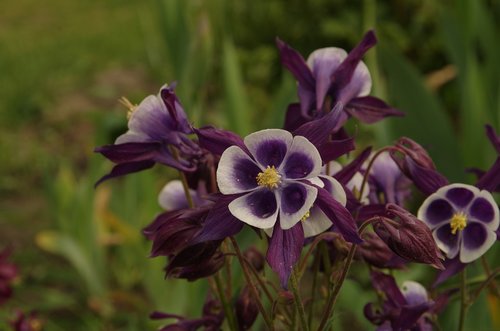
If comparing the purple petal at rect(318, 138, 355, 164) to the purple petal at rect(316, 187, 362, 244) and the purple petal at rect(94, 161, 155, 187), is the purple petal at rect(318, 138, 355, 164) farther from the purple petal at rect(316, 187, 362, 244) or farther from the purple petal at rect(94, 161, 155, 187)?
the purple petal at rect(94, 161, 155, 187)

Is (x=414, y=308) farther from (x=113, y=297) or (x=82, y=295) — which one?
(x=82, y=295)

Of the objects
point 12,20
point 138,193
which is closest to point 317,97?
point 138,193

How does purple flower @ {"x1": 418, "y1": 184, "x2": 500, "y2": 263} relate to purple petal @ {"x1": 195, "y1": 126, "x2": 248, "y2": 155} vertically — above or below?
below

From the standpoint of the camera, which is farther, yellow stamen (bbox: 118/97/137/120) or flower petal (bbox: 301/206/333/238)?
yellow stamen (bbox: 118/97/137/120)

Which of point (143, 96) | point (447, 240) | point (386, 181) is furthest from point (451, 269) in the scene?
point (143, 96)

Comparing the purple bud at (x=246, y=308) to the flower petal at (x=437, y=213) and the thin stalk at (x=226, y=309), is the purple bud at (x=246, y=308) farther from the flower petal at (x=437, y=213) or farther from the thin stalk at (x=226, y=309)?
the flower petal at (x=437, y=213)

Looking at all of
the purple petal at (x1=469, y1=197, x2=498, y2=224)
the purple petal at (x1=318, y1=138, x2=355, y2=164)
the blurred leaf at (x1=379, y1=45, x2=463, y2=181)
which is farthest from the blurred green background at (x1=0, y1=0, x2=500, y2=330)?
the purple petal at (x1=318, y1=138, x2=355, y2=164)

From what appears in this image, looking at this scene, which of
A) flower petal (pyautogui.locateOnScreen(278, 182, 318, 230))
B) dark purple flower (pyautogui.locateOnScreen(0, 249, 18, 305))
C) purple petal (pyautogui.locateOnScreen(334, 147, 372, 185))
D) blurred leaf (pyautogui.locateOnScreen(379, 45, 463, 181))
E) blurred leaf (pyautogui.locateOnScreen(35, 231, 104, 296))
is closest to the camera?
flower petal (pyautogui.locateOnScreen(278, 182, 318, 230))

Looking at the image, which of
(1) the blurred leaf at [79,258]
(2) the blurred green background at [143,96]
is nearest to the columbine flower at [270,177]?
(2) the blurred green background at [143,96]
